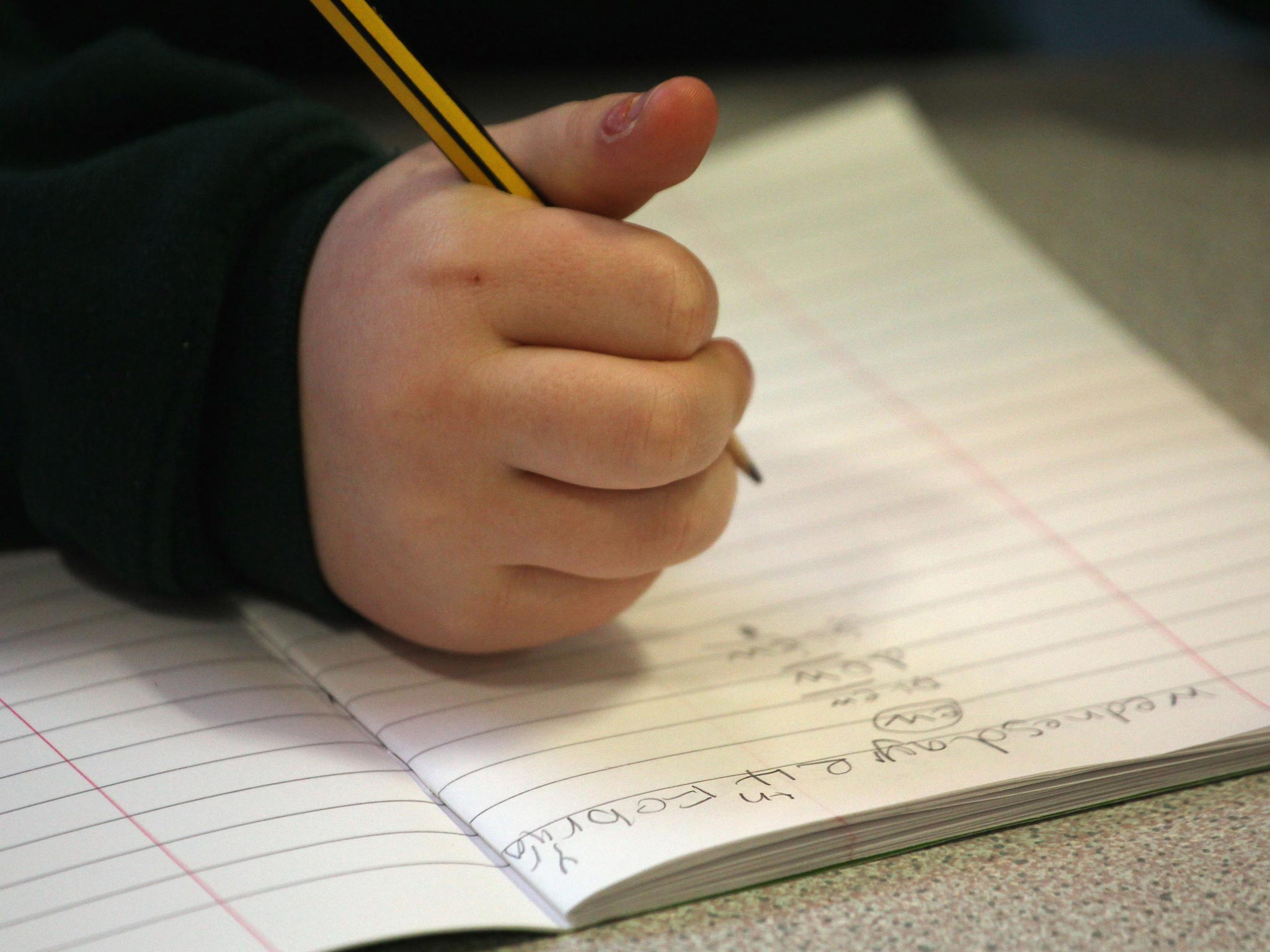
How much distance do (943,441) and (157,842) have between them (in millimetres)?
329

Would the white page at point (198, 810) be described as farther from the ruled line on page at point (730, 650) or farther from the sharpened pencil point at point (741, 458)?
the sharpened pencil point at point (741, 458)

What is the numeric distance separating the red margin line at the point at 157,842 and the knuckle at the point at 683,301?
17 cm

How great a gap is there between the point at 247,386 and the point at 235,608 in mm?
81

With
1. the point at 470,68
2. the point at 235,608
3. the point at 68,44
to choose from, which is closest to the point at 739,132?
the point at 470,68

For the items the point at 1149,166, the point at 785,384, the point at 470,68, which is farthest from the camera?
the point at 470,68

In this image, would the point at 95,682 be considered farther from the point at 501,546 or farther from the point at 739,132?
the point at 739,132

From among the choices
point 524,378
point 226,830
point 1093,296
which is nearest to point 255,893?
point 226,830

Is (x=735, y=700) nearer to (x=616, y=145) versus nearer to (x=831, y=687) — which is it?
(x=831, y=687)

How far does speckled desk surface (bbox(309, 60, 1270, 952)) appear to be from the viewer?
265 mm

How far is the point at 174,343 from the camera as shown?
1.13 feet

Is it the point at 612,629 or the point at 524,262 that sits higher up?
the point at 524,262

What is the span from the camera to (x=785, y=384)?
1.77 feet

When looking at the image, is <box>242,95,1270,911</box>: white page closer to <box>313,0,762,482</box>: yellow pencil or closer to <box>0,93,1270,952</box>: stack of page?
<box>0,93,1270,952</box>: stack of page

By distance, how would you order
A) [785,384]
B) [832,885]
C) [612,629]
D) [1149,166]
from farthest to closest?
[1149,166], [785,384], [612,629], [832,885]
